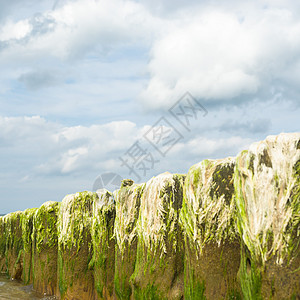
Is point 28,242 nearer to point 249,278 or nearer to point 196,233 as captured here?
point 196,233

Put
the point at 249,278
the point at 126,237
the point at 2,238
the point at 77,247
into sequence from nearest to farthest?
1. the point at 249,278
2. the point at 126,237
3. the point at 77,247
4. the point at 2,238

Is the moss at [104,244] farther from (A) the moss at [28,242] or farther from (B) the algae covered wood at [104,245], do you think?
(A) the moss at [28,242]

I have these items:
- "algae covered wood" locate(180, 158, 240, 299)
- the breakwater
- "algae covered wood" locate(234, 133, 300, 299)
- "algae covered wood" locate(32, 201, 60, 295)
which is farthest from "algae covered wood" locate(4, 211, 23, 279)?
"algae covered wood" locate(234, 133, 300, 299)

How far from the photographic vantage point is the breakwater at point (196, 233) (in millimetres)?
3055

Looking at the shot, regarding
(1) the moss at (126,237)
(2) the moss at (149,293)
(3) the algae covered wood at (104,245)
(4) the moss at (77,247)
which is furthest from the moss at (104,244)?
(2) the moss at (149,293)

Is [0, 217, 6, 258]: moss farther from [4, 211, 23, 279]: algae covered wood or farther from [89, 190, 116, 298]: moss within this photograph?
[89, 190, 116, 298]: moss

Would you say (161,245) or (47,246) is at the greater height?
(161,245)

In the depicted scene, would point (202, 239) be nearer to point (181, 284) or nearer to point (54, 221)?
point (181, 284)

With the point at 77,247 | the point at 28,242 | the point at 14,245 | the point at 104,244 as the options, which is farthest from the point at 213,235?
the point at 14,245

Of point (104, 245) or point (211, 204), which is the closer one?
point (211, 204)

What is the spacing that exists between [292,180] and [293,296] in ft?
3.12

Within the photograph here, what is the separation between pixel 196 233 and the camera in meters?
3.83

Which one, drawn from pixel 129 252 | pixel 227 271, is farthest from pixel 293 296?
pixel 129 252

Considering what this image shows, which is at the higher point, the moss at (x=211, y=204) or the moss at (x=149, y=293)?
the moss at (x=211, y=204)
